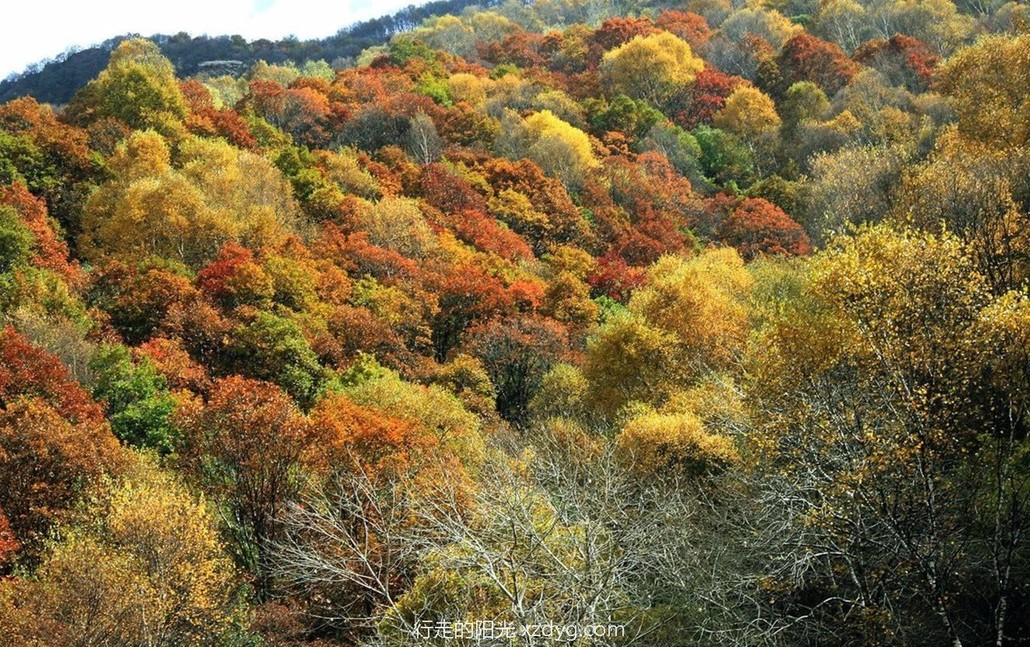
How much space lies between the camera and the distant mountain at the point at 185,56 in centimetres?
12081

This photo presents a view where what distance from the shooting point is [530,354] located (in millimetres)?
40188

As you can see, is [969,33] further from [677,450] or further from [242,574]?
[242,574]

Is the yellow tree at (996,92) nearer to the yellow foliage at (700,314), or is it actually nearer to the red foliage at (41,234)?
the yellow foliage at (700,314)

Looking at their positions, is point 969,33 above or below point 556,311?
above

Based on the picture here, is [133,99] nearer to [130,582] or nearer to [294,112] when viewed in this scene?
[294,112]

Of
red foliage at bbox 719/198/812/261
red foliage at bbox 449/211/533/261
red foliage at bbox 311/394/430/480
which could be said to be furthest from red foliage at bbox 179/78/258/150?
red foliage at bbox 311/394/430/480

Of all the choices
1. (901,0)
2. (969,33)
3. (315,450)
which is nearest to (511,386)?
(315,450)

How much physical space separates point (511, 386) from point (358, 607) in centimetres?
1934

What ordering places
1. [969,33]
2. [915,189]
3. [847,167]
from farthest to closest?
[969,33] → [847,167] → [915,189]

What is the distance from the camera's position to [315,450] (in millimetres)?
24312

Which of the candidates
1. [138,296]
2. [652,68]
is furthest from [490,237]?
[652,68]

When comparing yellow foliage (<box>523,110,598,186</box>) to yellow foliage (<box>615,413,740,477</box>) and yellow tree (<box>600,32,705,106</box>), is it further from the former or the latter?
yellow foliage (<box>615,413,740,477</box>)

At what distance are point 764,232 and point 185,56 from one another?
11962cm

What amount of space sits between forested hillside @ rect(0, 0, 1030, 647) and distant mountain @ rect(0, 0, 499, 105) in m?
53.6
